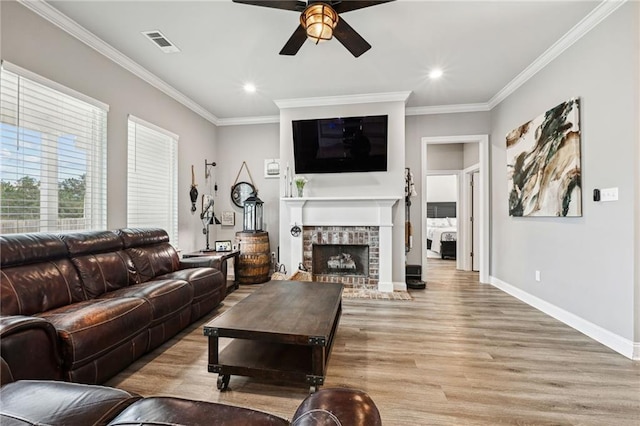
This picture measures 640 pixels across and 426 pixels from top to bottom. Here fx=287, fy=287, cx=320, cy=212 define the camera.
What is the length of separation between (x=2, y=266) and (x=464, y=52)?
14.6 ft

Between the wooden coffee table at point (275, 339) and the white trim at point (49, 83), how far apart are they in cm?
249

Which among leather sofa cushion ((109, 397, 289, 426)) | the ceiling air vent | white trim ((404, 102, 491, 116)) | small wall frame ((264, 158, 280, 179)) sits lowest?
leather sofa cushion ((109, 397, 289, 426))

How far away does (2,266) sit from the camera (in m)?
1.92

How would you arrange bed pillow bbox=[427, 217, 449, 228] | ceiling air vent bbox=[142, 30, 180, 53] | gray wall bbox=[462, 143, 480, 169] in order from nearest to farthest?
ceiling air vent bbox=[142, 30, 180, 53] < gray wall bbox=[462, 143, 480, 169] < bed pillow bbox=[427, 217, 449, 228]

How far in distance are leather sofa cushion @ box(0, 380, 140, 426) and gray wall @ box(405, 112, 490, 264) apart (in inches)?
172

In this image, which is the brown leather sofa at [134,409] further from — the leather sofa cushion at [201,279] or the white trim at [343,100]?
the white trim at [343,100]

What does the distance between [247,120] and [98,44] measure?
2.54m

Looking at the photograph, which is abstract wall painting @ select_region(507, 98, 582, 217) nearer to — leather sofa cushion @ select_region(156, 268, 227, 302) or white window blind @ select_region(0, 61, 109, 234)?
leather sofa cushion @ select_region(156, 268, 227, 302)

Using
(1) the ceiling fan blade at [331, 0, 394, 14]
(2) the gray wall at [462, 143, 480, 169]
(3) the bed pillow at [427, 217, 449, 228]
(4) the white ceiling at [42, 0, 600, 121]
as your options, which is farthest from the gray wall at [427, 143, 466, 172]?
(1) the ceiling fan blade at [331, 0, 394, 14]

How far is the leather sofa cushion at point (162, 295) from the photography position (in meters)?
2.27

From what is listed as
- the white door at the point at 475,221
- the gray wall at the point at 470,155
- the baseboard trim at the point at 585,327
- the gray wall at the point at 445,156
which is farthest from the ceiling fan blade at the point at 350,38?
the gray wall at the point at 445,156

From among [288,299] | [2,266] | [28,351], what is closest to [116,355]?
[28,351]

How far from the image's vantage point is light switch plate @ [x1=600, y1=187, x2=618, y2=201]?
7.82 feet

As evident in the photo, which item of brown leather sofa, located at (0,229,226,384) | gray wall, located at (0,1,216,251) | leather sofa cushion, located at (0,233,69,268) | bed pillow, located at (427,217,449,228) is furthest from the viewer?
bed pillow, located at (427,217,449,228)
